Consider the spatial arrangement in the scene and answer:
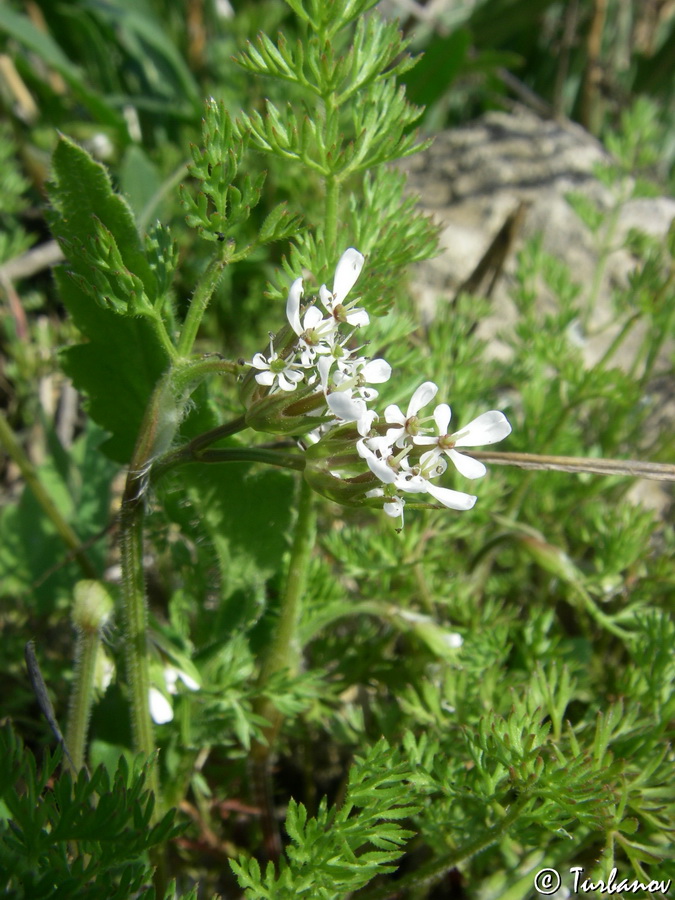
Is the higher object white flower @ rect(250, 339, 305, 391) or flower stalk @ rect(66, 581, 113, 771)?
white flower @ rect(250, 339, 305, 391)

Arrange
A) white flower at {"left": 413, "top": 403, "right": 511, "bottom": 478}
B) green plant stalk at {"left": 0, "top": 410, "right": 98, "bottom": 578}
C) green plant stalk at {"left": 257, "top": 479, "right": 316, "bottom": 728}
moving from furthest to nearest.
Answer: green plant stalk at {"left": 0, "top": 410, "right": 98, "bottom": 578}
green plant stalk at {"left": 257, "top": 479, "right": 316, "bottom": 728}
white flower at {"left": 413, "top": 403, "right": 511, "bottom": 478}

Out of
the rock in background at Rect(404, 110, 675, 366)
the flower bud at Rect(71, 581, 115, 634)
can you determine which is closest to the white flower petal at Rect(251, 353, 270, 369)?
the flower bud at Rect(71, 581, 115, 634)

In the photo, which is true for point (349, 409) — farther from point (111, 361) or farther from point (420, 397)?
point (111, 361)

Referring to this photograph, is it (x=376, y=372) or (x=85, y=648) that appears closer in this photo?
(x=376, y=372)

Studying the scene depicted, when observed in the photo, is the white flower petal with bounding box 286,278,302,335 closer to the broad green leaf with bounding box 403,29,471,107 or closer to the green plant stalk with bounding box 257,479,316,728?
the green plant stalk with bounding box 257,479,316,728

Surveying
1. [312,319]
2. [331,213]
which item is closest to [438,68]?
[331,213]

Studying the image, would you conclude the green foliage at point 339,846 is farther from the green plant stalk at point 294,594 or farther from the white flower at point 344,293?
the white flower at point 344,293

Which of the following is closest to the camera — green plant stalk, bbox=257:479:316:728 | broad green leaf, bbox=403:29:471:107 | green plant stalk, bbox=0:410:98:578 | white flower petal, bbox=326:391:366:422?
A: white flower petal, bbox=326:391:366:422

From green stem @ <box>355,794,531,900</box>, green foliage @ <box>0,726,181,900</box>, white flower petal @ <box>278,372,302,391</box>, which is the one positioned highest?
white flower petal @ <box>278,372,302,391</box>
